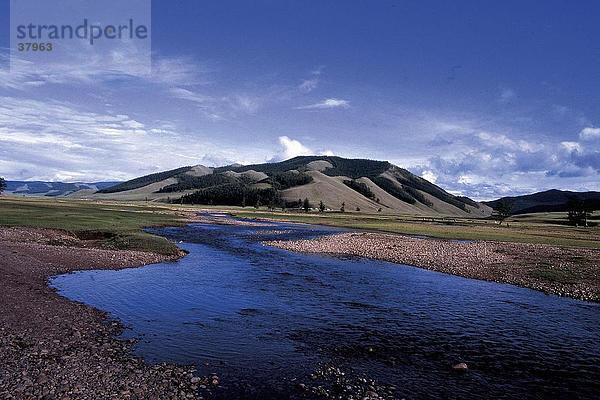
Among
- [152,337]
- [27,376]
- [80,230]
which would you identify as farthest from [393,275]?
[80,230]

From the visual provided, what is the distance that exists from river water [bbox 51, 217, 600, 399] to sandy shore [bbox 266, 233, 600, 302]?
3.84m

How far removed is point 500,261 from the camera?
5278 centimetres

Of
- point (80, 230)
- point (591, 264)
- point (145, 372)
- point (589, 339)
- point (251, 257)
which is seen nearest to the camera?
point (145, 372)

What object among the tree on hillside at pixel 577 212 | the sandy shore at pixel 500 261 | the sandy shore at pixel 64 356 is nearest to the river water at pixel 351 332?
the sandy shore at pixel 64 356

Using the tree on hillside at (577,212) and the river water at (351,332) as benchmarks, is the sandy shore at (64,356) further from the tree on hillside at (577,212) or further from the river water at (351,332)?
the tree on hillside at (577,212)

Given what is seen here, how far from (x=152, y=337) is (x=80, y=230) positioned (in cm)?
4845

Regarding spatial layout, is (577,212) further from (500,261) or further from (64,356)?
(64,356)

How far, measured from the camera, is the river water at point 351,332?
54.5ft

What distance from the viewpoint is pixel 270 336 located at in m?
21.7

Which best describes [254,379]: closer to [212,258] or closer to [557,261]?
[212,258]

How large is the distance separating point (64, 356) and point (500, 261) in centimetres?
5032

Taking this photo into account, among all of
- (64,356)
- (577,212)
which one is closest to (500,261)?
(64,356)

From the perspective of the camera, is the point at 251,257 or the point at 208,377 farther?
the point at 251,257

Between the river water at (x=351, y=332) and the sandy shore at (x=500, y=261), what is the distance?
3838 mm
